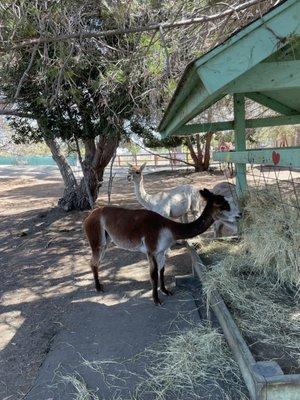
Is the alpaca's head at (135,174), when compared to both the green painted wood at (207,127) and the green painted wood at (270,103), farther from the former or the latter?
the green painted wood at (270,103)

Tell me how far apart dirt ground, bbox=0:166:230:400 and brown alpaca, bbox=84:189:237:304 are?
68 cm

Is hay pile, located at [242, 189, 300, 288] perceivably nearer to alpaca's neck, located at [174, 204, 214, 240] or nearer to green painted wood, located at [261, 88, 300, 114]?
alpaca's neck, located at [174, 204, 214, 240]

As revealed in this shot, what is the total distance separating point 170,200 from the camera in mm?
7801

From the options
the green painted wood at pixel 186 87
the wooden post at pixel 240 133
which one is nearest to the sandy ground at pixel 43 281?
the wooden post at pixel 240 133

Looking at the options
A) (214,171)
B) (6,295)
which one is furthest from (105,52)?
(214,171)

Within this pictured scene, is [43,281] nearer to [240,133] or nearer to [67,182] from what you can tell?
[240,133]

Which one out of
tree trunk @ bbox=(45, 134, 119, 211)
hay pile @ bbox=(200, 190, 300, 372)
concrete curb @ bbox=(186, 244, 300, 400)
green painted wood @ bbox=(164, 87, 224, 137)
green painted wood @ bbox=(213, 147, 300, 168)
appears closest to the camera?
concrete curb @ bbox=(186, 244, 300, 400)

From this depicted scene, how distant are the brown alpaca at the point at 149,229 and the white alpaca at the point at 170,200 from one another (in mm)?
2034

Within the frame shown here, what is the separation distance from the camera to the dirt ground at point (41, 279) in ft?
14.1

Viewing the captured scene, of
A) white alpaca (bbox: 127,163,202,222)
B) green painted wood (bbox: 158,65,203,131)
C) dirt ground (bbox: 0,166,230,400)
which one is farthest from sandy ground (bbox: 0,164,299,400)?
green painted wood (bbox: 158,65,203,131)

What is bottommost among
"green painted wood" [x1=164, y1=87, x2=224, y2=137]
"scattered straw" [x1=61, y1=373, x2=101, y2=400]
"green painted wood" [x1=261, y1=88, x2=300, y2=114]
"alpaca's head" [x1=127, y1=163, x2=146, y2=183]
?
"scattered straw" [x1=61, y1=373, x2=101, y2=400]

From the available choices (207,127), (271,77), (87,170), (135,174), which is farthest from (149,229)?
(87,170)

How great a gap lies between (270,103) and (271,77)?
2.74 m

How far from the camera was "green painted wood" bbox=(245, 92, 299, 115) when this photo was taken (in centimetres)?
558
